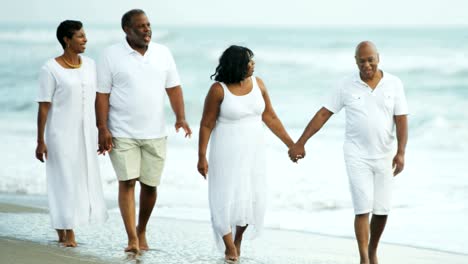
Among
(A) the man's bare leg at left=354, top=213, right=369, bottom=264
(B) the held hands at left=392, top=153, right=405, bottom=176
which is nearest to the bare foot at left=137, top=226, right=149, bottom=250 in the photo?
(A) the man's bare leg at left=354, top=213, right=369, bottom=264

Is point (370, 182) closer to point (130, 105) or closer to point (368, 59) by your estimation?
point (368, 59)

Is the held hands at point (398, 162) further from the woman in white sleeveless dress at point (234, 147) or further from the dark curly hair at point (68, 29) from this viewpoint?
the dark curly hair at point (68, 29)

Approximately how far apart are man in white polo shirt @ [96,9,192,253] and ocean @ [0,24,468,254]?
228 centimetres

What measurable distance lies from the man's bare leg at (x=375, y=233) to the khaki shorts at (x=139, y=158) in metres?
1.52

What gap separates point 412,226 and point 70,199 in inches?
130

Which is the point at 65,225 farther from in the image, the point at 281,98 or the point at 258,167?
the point at 281,98

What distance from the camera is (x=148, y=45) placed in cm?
664

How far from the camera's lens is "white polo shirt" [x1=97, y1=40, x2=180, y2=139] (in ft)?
21.5

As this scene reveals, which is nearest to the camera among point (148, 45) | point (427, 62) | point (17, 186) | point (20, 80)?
point (148, 45)

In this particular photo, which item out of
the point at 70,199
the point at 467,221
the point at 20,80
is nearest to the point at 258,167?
the point at 70,199

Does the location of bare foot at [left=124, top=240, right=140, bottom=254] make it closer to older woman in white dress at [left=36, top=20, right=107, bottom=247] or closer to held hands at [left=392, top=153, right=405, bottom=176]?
older woman in white dress at [left=36, top=20, right=107, bottom=247]

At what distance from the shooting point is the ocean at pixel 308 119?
31.1 ft

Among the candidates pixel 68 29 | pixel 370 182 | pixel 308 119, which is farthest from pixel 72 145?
pixel 308 119

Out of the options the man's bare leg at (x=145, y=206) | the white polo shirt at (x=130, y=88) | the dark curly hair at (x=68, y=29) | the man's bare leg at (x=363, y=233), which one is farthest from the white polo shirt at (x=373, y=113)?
the dark curly hair at (x=68, y=29)
